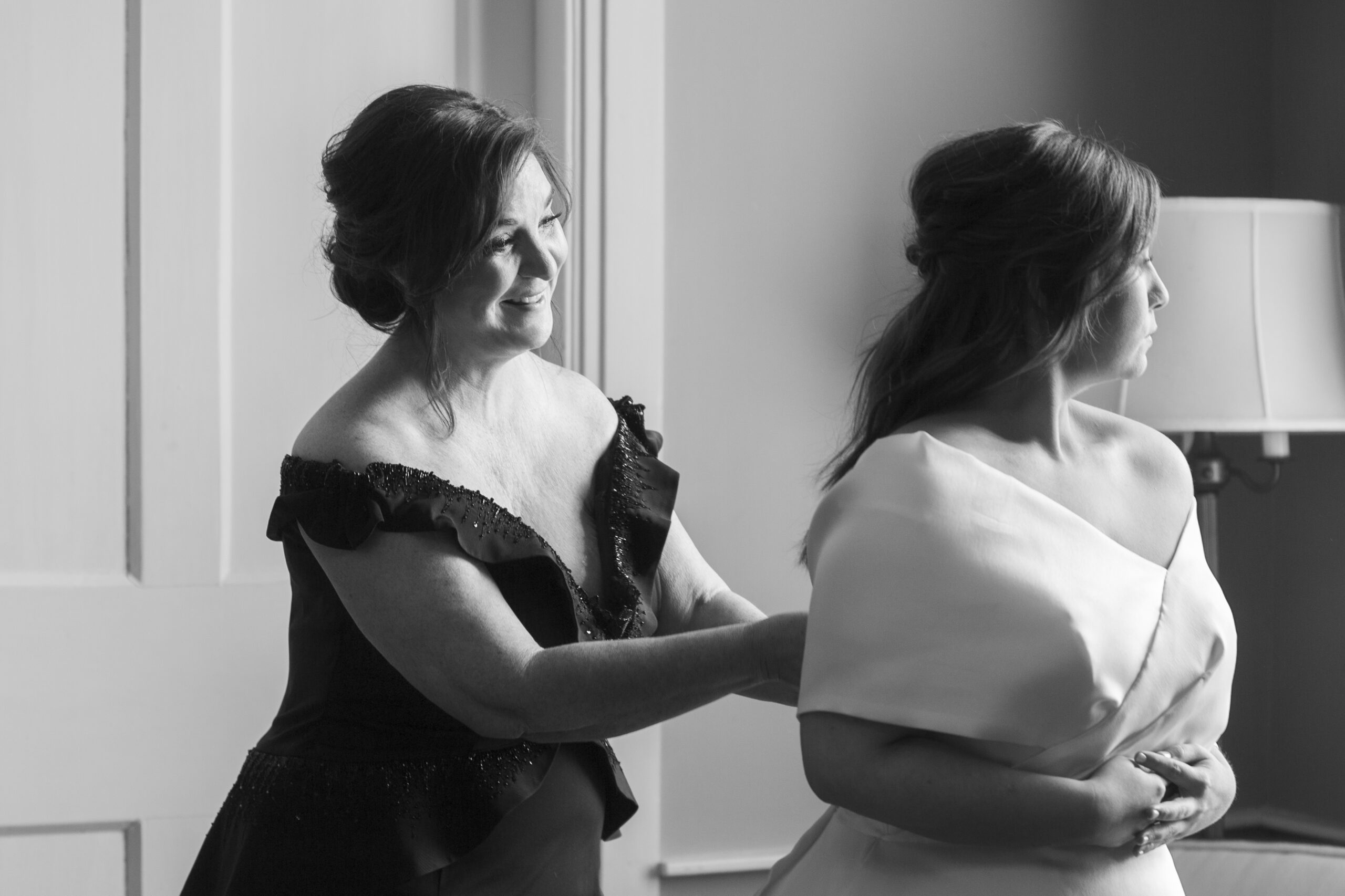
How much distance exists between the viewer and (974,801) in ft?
3.07

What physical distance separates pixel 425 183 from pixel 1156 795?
83 centimetres

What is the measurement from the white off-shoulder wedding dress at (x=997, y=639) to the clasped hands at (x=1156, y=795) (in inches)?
0.6

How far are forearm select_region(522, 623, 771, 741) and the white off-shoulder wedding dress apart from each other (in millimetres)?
159

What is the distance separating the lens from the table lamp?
192 cm

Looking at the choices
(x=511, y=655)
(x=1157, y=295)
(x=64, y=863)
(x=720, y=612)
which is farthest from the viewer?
(x=64, y=863)

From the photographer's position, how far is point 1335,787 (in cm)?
228

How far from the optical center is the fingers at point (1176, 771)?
3.21 ft

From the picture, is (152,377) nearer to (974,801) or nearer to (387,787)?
(387,787)

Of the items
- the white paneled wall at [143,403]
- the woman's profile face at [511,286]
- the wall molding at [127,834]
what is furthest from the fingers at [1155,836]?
the wall molding at [127,834]

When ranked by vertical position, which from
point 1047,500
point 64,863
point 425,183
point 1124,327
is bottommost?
point 64,863

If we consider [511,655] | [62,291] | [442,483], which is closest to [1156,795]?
[511,655]

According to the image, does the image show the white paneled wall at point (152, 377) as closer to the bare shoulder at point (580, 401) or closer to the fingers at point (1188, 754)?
the bare shoulder at point (580, 401)

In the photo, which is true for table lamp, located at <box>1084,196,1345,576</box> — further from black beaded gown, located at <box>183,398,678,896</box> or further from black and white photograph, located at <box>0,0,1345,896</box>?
black beaded gown, located at <box>183,398,678,896</box>

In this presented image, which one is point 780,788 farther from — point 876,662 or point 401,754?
point 876,662
